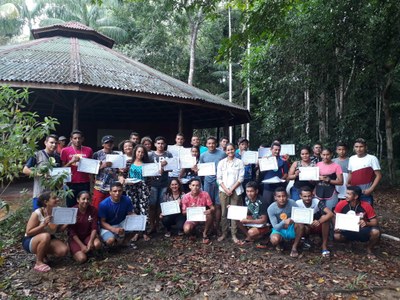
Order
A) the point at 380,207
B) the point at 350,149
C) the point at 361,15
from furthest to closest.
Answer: the point at 350,149, the point at 380,207, the point at 361,15

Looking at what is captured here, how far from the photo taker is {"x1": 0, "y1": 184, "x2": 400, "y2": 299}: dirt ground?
147 inches

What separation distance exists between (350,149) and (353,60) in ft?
11.5

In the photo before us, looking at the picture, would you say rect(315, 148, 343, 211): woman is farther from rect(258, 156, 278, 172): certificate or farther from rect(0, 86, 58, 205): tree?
rect(0, 86, 58, 205): tree

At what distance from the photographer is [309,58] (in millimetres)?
10133

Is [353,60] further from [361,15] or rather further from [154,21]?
[154,21]

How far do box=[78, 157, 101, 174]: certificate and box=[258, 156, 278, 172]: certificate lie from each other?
2.83 m

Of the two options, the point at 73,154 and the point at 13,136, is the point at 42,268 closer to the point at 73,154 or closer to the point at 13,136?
the point at 73,154

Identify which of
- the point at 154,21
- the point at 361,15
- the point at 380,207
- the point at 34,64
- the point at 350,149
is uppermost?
the point at 154,21

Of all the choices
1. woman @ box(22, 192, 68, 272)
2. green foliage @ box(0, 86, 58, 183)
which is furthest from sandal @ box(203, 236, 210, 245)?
green foliage @ box(0, 86, 58, 183)

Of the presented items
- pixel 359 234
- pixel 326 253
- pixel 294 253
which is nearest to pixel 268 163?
pixel 294 253

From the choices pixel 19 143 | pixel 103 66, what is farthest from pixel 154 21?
pixel 19 143

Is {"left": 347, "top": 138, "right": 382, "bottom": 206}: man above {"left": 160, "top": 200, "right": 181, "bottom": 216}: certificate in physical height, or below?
above

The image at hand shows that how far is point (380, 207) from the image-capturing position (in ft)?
29.1

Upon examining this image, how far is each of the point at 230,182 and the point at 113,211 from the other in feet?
6.55
